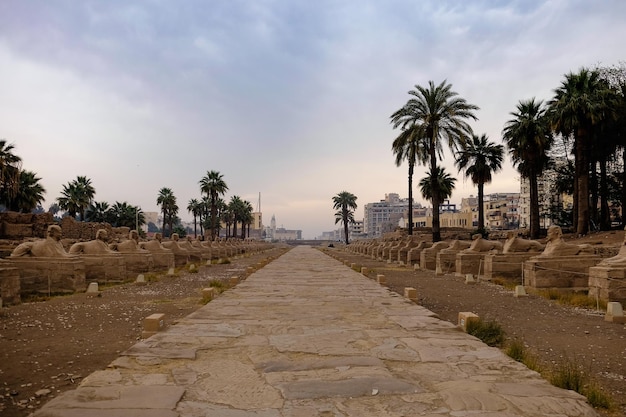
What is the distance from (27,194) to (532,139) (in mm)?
40269

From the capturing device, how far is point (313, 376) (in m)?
4.24

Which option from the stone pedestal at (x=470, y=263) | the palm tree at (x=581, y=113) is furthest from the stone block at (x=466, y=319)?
the palm tree at (x=581, y=113)

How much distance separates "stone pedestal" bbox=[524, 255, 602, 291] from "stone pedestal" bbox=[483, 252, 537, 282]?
2634mm

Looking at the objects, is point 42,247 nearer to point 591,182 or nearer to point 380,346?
point 380,346

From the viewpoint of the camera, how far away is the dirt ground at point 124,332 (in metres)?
4.74

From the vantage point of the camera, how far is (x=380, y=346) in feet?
17.6

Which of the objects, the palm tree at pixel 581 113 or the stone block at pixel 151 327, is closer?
the stone block at pixel 151 327

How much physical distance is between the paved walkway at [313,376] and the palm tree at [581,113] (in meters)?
25.0

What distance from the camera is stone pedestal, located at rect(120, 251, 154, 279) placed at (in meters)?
17.7

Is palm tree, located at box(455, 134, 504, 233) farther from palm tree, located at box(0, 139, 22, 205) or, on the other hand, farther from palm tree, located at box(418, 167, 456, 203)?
palm tree, located at box(0, 139, 22, 205)

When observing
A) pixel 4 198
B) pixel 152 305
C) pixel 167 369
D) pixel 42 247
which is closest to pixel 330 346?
pixel 167 369

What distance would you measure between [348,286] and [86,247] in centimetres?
940

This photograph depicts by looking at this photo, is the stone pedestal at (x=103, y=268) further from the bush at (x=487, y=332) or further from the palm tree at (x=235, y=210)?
the palm tree at (x=235, y=210)

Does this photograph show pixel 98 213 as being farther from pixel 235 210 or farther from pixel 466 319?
pixel 466 319
